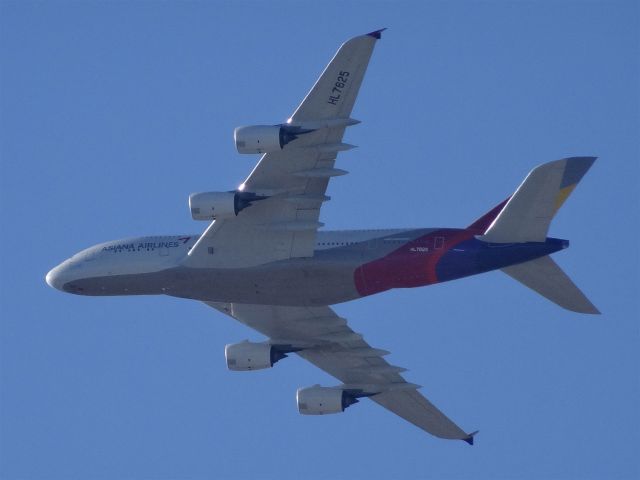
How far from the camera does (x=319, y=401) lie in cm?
6819

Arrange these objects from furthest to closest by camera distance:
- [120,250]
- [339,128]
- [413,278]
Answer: [120,250], [413,278], [339,128]

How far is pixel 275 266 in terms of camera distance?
60969 millimetres

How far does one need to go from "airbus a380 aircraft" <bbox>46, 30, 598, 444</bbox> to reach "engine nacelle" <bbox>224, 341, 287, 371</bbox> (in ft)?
5.31

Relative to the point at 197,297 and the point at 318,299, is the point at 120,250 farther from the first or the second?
the point at 318,299

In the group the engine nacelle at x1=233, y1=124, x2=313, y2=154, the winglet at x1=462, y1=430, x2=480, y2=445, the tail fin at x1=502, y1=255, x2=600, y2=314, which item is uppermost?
the engine nacelle at x1=233, y1=124, x2=313, y2=154

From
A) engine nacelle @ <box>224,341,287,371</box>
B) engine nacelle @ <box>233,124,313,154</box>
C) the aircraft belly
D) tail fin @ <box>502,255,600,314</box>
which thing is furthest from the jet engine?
tail fin @ <box>502,255,600,314</box>

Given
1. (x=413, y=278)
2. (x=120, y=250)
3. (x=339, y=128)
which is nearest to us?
(x=339, y=128)

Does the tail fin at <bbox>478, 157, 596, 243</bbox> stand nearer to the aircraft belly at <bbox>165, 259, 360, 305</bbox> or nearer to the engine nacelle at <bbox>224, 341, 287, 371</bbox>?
the aircraft belly at <bbox>165, 259, 360, 305</bbox>

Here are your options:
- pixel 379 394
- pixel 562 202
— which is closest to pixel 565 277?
pixel 562 202

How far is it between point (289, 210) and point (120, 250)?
9.78 m

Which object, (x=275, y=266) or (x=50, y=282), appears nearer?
(x=275, y=266)

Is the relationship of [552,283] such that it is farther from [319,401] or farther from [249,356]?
[249,356]

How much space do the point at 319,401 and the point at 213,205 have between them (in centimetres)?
1320

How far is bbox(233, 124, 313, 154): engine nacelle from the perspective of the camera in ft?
185
